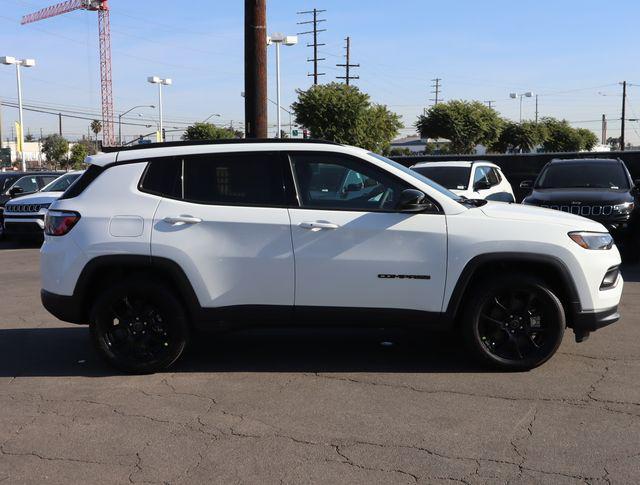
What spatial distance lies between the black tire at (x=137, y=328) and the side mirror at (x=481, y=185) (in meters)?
8.17

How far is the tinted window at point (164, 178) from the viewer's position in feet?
18.2

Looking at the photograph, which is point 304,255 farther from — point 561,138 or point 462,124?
point 561,138

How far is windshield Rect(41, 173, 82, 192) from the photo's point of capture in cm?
1630

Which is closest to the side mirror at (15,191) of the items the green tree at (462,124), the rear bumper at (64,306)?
the rear bumper at (64,306)

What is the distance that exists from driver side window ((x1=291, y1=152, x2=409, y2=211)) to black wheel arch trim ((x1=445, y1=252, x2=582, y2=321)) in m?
0.76

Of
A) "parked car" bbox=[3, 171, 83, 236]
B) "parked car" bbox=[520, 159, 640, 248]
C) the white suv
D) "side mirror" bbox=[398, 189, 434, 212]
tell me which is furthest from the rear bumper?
"parked car" bbox=[3, 171, 83, 236]

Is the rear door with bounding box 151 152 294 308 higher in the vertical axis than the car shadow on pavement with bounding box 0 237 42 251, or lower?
higher

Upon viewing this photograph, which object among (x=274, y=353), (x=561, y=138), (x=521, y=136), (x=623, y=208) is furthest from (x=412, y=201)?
(x=561, y=138)

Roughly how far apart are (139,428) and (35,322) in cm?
371

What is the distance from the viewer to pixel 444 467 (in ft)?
12.7

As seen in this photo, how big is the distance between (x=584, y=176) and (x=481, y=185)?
69.5 inches

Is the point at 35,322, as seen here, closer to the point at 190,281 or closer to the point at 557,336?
the point at 190,281

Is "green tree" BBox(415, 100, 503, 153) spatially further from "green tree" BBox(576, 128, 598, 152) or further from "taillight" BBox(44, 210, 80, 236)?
"taillight" BBox(44, 210, 80, 236)

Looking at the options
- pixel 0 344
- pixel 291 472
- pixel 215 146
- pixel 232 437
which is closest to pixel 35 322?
pixel 0 344
